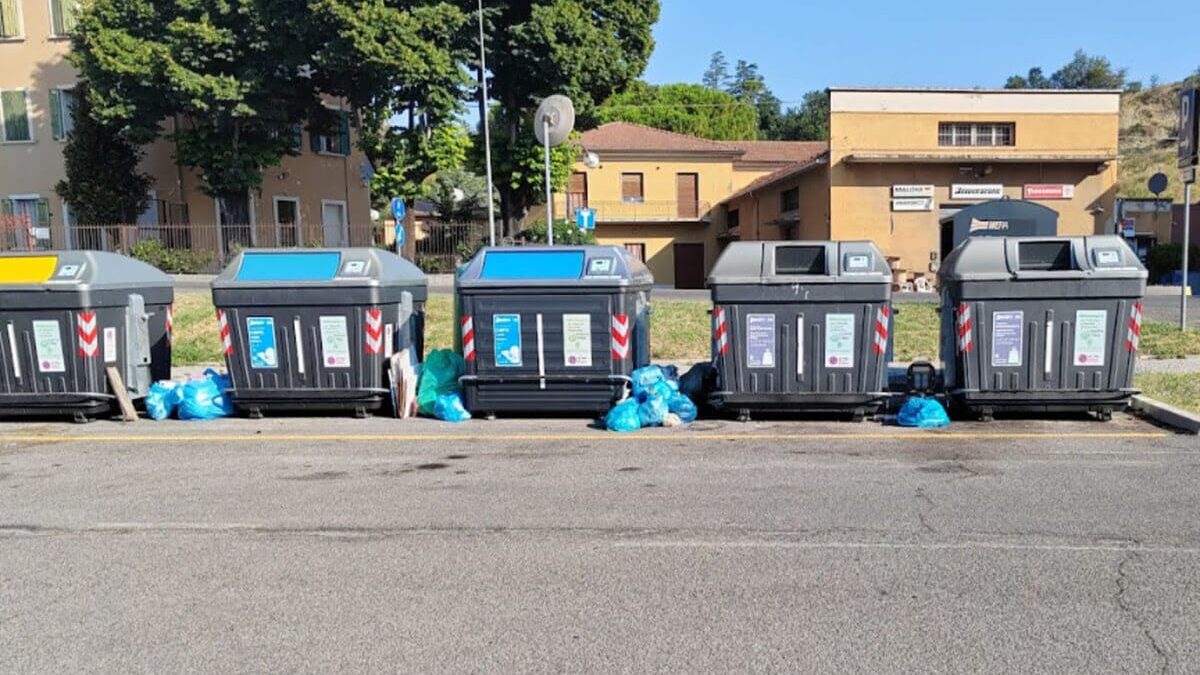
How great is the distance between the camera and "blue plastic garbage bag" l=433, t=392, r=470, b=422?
8398mm

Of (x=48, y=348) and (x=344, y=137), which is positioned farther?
(x=344, y=137)

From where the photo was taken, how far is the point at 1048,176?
3156 cm

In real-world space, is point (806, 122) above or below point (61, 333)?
above

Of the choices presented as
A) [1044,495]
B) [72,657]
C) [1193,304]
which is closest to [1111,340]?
[1044,495]

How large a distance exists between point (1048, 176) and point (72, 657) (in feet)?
114

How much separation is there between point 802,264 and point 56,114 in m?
29.0

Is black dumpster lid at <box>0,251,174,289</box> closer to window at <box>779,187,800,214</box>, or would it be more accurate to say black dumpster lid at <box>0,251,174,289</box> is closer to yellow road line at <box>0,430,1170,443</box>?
yellow road line at <box>0,430,1170,443</box>

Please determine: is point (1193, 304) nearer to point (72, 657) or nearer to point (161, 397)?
point (161, 397)

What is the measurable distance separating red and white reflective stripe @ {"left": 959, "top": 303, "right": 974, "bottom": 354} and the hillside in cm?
5468

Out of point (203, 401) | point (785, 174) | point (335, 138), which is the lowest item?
point (203, 401)

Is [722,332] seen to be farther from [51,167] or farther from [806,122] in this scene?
[806,122]

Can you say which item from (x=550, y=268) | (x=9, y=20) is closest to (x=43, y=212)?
(x=9, y=20)

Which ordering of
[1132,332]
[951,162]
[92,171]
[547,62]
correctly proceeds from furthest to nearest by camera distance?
[951,162] < [547,62] < [92,171] < [1132,332]

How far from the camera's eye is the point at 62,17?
91.7 feet
